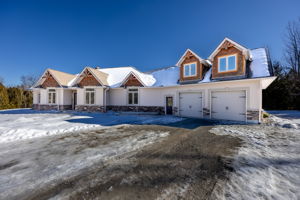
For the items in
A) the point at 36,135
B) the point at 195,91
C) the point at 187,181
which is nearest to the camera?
the point at 187,181

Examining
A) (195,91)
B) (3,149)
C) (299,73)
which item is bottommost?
(3,149)

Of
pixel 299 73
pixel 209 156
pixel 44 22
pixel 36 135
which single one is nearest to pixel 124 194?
pixel 209 156

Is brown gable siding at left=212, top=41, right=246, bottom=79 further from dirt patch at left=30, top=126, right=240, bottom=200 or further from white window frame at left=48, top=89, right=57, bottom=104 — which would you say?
white window frame at left=48, top=89, right=57, bottom=104

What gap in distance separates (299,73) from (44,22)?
32293 mm

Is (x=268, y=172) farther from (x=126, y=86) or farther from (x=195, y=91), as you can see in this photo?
(x=126, y=86)

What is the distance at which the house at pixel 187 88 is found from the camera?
893 cm

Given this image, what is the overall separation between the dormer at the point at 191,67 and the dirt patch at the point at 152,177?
822 cm

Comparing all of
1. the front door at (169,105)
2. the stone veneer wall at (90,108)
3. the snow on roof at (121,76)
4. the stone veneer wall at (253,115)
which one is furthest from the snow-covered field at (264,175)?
the stone veneer wall at (90,108)

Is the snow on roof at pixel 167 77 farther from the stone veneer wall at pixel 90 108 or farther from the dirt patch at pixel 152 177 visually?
the dirt patch at pixel 152 177

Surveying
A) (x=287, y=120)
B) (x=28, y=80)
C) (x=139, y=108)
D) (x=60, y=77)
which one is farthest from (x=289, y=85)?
(x=28, y=80)

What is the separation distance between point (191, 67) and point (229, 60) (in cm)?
290

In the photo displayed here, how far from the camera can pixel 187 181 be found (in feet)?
8.12

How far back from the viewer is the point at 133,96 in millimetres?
14398

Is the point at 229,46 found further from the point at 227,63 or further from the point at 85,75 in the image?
the point at 85,75
